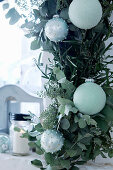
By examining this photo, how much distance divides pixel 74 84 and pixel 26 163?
323 mm

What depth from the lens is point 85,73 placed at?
0.60 metres

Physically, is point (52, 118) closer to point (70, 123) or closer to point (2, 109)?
point (70, 123)

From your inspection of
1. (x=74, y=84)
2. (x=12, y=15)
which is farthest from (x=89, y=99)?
(x=12, y=15)

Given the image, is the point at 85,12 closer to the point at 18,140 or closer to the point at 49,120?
the point at 49,120

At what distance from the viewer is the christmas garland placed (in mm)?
512

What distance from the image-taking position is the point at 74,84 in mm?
589

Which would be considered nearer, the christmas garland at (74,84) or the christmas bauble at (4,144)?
the christmas garland at (74,84)

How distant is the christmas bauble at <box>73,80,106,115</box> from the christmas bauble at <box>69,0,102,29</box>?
137 millimetres

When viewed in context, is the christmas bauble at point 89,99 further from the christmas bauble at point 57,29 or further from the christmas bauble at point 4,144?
the christmas bauble at point 4,144

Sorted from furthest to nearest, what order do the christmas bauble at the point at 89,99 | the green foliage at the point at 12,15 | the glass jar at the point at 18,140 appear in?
the glass jar at the point at 18,140
the green foliage at the point at 12,15
the christmas bauble at the point at 89,99

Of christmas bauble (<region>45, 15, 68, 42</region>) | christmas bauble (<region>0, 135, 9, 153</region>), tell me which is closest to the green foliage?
christmas bauble (<region>45, 15, 68, 42</region>)

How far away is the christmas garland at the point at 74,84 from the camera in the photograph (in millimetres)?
512

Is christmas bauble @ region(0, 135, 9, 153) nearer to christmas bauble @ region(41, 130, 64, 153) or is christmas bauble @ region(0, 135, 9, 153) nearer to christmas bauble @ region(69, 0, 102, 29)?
christmas bauble @ region(41, 130, 64, 153)

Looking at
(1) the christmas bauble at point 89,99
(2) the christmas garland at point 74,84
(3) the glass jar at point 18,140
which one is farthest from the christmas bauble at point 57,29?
(3) the glass jar at point 18,140
